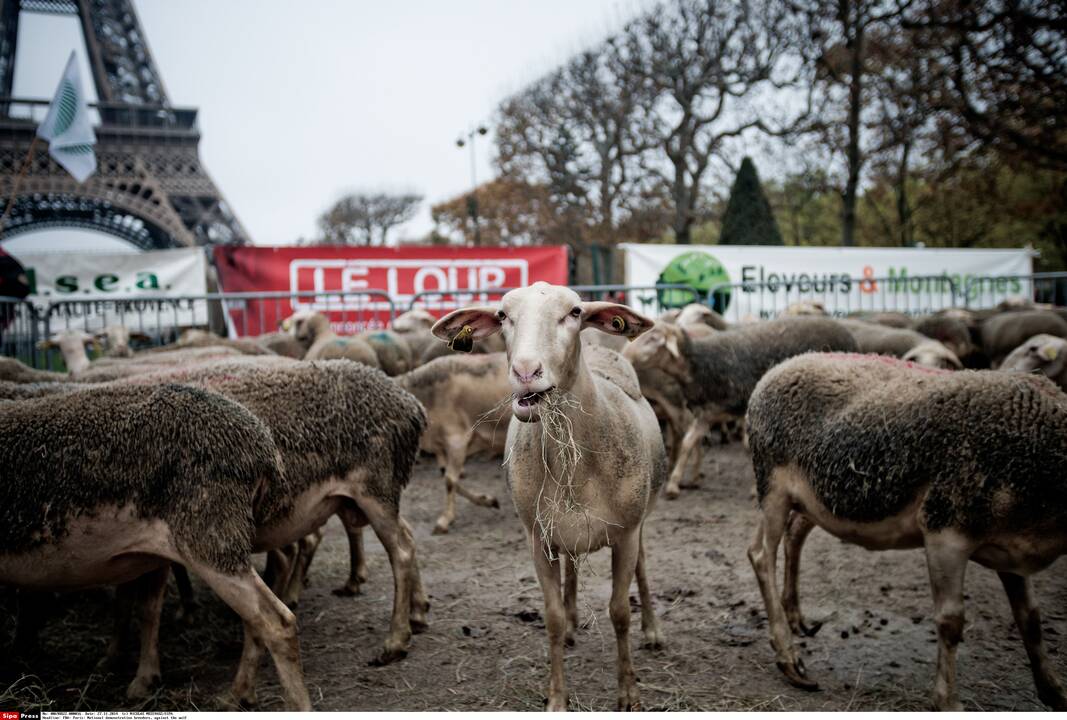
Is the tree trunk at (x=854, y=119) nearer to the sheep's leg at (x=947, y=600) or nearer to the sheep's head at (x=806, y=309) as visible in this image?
the sheep's head at (x=806, y=309)

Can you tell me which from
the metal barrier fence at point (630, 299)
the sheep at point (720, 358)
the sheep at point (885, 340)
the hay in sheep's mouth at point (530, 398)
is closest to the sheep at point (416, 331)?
the metal barrier fence at point (630, 299)

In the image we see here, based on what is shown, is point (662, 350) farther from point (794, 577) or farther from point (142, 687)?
point (142, 687)

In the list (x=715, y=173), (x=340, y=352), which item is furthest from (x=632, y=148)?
(x=340, y=352)

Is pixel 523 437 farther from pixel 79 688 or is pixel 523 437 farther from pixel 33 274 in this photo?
pixel 33 274

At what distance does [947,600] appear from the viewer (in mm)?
3131

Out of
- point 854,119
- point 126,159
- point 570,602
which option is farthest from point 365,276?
point 126,159

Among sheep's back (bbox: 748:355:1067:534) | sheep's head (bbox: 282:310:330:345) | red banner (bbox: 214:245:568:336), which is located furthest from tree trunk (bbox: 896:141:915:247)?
sheep's back (bbox: 748:355:1067:534)

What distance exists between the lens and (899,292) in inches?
583

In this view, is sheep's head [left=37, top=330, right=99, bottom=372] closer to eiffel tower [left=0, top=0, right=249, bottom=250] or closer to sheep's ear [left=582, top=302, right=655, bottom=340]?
sheep's ear [left=582, top=302, right=655, bottom=340]

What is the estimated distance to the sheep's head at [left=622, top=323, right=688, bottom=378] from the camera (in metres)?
7.46

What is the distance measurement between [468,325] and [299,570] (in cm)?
239

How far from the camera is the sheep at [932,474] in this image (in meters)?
3.09

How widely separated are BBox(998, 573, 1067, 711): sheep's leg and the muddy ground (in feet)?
0.32

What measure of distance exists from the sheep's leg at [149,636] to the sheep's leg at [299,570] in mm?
874
